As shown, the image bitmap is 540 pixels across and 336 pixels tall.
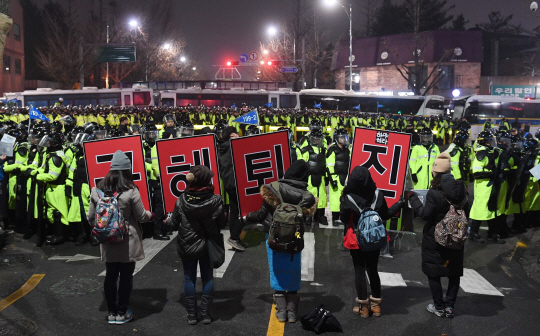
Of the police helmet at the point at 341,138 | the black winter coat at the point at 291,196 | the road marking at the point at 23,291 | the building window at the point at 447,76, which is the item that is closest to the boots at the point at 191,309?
the black winter coat at the point at 291,196

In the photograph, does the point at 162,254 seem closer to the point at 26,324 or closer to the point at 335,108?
the point at 26,324

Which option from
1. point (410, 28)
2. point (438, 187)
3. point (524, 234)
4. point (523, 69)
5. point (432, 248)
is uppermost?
point (410, 28)

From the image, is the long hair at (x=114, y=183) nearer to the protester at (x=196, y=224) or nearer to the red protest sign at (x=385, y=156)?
the protester at (x=196, y=224)

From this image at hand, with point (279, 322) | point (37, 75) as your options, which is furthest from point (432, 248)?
point (37, 75)

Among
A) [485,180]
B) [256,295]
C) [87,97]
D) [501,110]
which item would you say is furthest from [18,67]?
[256,295]

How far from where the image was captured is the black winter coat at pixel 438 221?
18.0 ft

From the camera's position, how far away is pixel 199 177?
203 inches

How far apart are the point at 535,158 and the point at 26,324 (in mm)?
8659

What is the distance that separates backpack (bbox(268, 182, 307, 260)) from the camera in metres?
A: 5.14

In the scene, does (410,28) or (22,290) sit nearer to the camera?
(22,290)

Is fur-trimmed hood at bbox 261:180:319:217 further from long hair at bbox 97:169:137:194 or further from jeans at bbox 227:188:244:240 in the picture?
jeans at bbox 227:188:244:240

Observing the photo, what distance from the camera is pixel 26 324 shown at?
5371mm

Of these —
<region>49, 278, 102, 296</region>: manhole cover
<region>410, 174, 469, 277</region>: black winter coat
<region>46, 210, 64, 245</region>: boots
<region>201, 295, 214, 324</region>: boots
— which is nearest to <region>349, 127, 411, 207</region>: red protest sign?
<region>410, 174, 469, 277</region>: black winter coat

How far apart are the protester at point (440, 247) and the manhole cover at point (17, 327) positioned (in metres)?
4.06
